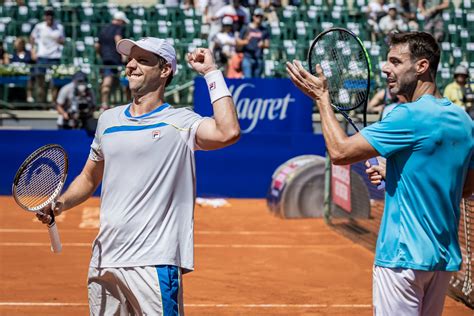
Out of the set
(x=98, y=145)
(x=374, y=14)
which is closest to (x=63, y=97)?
(x=374, y=14)

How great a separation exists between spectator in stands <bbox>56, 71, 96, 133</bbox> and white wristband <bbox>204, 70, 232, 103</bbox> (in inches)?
471

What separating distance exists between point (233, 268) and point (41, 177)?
17.6 feet

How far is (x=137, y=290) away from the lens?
4562mm

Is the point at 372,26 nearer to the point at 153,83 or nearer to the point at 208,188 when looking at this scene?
the point at 208,188

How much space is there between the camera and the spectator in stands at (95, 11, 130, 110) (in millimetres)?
17984

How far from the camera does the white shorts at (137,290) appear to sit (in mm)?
4539

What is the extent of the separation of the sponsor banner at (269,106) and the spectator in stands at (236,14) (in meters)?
2.90

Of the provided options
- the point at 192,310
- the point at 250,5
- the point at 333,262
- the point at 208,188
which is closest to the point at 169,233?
the point at 192,310

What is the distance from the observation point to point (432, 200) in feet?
14.4

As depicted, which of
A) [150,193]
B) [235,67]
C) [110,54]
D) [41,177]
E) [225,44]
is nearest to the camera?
[150,193]

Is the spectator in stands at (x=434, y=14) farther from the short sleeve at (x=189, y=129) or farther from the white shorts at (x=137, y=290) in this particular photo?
the white shorts at (x=137, y=290)

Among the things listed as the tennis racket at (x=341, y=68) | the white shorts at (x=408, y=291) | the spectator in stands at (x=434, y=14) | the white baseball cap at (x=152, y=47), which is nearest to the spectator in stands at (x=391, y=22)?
the spectator in stands at (x=434, y=14)

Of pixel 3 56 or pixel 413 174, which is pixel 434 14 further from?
pixel 413 174

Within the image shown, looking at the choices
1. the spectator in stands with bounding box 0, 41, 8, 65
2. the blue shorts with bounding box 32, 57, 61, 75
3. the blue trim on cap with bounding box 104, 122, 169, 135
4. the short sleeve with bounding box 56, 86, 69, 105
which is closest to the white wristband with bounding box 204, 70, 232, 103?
the blue trim on cap with bounding box 104, 122, 169, 135
